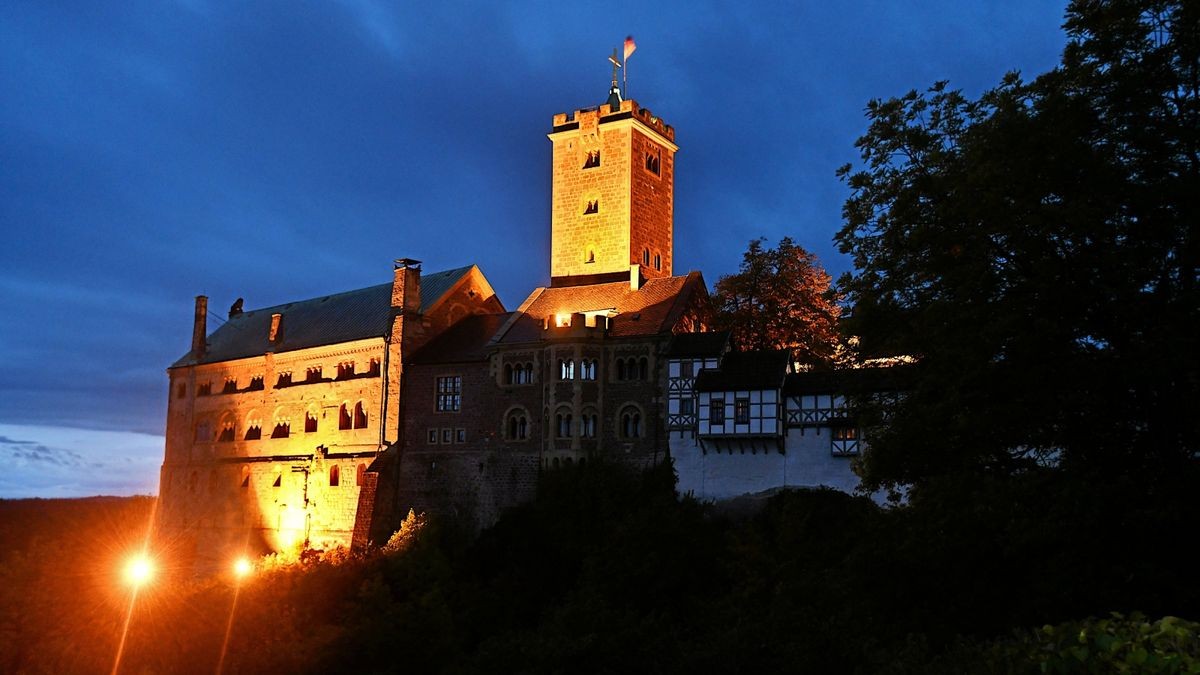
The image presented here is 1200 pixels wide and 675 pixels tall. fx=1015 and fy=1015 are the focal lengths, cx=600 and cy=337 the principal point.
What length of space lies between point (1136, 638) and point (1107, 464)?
28.4 ft

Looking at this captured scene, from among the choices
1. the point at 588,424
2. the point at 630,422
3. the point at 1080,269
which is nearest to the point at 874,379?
the point at 1080,269

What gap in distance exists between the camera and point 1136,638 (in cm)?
862

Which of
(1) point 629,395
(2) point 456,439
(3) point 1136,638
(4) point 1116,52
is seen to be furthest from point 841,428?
(3) point 1136,638

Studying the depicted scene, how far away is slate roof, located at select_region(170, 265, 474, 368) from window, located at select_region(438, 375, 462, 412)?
16.1 feet

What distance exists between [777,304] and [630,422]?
390 inches

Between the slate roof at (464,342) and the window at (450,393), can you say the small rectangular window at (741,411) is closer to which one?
the slate roof at (464,342)

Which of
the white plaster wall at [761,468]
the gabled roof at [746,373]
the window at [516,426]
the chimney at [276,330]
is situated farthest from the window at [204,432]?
the gabled roof at [746,373]

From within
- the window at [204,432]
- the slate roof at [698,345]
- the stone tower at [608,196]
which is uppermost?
the stone tower at [608,196]

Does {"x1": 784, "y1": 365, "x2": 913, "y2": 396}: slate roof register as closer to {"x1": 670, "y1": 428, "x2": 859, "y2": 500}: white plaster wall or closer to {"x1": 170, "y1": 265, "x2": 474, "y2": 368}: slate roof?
{"x1": 670, "y1": 428, "x2": 859, "y2": 500}: white plaster wall

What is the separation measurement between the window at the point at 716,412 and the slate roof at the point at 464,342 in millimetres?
11524

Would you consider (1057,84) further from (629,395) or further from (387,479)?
(387,479)

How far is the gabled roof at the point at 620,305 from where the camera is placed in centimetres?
4147

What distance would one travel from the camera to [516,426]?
43.1m

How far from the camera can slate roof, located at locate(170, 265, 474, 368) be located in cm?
5119
